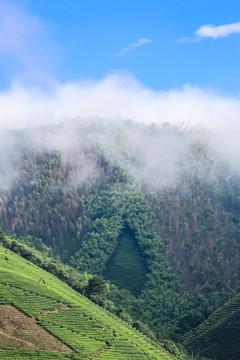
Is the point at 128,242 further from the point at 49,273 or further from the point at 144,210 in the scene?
the point at 49,273

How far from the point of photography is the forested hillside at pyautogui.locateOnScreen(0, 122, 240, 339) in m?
133

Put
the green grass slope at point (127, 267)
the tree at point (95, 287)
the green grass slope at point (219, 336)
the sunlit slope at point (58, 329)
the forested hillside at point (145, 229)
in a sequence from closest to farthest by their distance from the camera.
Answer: the sunlit slope at point (58, 329)
the green grass slope at point (219, 336)
the tree at point (95, 287)
the forested hillside at point (145, 229)
the green grass slope at point (127, 267)

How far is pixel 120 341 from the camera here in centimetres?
7975

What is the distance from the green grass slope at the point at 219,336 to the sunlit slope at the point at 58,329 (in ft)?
65.1

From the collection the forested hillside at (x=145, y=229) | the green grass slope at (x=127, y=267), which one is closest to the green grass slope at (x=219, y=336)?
the forested hillside at (x=145, y=229)

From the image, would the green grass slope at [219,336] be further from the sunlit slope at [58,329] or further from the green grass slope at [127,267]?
the green grass slope at [127,267]

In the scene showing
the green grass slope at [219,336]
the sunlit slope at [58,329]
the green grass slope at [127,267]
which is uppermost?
the green grass slope at [127,267]

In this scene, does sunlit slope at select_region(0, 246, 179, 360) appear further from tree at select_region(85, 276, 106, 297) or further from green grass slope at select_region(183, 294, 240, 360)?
tree at select_region(85, 276, 106, 297)

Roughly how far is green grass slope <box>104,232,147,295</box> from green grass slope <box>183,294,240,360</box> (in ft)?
90.7

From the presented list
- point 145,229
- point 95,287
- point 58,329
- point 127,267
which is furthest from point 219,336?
point 145,229

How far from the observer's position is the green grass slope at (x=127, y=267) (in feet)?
471

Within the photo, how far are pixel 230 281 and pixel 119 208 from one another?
62098mm

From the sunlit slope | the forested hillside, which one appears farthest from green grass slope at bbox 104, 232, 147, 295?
the sunlit slope

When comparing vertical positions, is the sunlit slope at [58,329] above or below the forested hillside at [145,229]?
below
